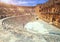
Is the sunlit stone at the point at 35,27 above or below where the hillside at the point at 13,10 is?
below

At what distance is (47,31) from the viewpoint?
2.47m

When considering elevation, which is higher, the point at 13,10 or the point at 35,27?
the point at 13,10

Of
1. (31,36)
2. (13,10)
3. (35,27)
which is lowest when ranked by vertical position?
(31,36)

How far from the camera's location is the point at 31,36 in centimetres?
245

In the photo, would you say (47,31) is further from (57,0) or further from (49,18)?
(57,0)

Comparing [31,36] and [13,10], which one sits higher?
[13,10]

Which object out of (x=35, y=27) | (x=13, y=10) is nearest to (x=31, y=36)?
(x=35, y=27)

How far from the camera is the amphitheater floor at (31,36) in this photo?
2424mm

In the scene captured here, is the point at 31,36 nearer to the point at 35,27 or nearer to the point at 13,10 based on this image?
the point at 35,27

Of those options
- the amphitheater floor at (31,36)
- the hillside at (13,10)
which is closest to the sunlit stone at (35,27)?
the amphitheater floor at (31,36)

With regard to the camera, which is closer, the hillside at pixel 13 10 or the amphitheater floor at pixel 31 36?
the amphitheater floor at pixel 31 36

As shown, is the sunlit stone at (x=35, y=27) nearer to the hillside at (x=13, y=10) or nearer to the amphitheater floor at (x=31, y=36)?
the amphitheater floor at (x=31, y=36)

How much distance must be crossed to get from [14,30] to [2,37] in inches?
9.8

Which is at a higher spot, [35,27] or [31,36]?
[35,27]
